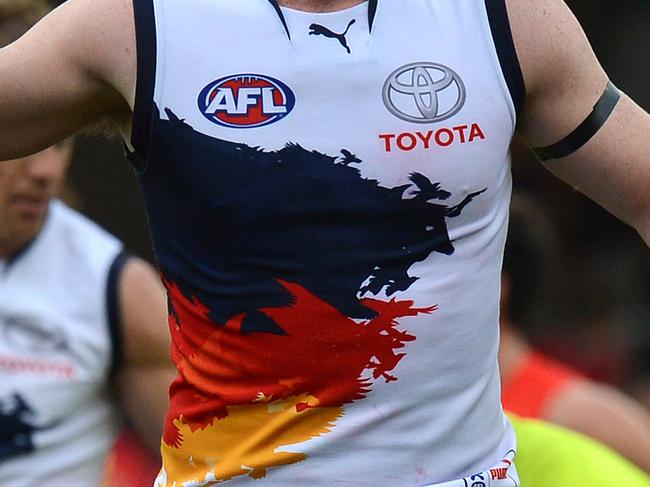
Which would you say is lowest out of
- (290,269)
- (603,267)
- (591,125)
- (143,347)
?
(603,267)

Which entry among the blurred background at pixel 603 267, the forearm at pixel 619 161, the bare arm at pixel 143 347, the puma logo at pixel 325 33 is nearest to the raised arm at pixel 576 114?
the forearm at pixel 619 161

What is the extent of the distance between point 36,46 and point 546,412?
2.39 meters

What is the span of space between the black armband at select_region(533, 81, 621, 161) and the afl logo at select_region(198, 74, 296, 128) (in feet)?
1.54

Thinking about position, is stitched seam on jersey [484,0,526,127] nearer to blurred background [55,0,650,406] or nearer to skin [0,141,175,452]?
skin [0,141,175,452]

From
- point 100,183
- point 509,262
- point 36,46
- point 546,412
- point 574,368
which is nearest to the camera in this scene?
point 36,46

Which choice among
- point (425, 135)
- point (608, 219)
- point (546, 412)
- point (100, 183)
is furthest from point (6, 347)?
point (608, 219)

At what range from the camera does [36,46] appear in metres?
2.48

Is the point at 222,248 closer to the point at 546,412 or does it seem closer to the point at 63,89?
the point at 63,89

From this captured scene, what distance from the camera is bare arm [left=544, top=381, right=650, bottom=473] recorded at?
14.1 ft

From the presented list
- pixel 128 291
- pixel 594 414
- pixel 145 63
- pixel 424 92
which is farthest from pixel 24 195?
pixel 424 92

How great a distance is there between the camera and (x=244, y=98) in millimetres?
2467

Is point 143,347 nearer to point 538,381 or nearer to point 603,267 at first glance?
point 538,381

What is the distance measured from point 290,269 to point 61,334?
1.66m

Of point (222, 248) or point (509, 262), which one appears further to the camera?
point (509, 262)
